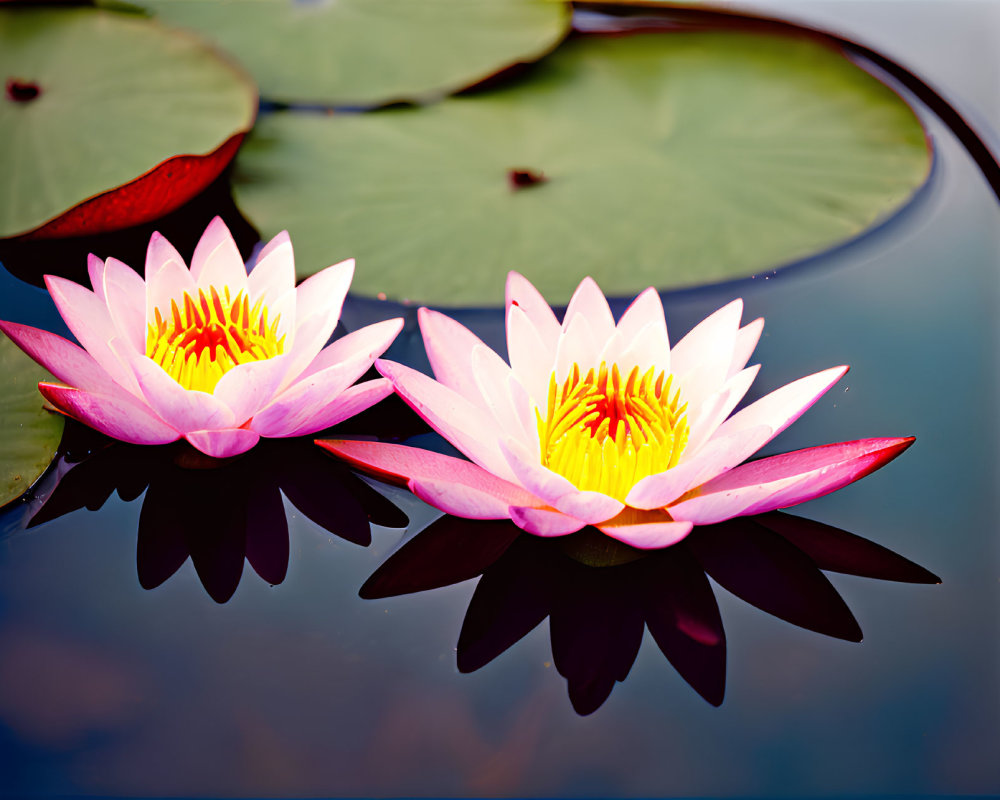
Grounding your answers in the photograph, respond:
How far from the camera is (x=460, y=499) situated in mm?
945

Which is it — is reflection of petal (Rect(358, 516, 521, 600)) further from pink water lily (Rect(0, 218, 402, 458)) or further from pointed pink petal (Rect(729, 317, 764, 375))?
pointed pink petal (Rect(729, 317, 764, 375))

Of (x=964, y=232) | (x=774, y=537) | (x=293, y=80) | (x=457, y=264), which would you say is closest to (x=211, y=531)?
(x=457, y=264)

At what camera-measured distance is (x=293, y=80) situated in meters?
1.80

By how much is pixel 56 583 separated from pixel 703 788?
31.6 inches

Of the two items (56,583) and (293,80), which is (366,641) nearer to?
(56,583)

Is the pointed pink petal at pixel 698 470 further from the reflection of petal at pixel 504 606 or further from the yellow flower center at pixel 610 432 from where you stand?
the reflection of petal at pixel 504 606

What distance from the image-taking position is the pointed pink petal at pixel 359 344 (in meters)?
1.10

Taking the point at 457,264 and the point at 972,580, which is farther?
the point at 457,264

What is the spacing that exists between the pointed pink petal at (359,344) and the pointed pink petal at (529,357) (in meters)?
0.15

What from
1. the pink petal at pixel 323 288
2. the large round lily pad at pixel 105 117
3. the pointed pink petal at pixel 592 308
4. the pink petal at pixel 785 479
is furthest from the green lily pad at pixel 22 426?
the pink petal at pixel 785 479

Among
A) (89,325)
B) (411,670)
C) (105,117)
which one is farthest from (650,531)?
(105,117)

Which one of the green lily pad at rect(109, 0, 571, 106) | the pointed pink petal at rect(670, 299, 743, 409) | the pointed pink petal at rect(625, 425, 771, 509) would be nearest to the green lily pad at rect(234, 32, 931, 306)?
the green lily pad at rect(109, 0, 571, 106)

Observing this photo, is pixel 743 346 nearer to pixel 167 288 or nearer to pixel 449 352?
pixel 449 352

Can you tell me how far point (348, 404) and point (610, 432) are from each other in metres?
0.35
